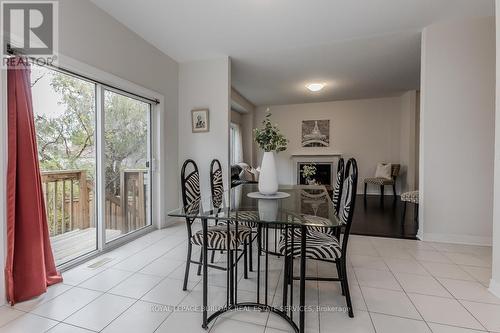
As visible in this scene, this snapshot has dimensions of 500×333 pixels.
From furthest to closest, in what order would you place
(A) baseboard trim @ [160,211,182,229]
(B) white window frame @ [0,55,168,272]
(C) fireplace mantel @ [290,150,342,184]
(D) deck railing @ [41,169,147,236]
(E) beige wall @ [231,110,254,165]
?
(E) beige wall @ [231,110,254,165] → (C) fireplace mantel @ [290,150,342,184] → (A) baseboard trim @ [160,211,182,229] → (D) deck railing @ [41,169,147,236] → (B) white window frame @ [0,55,168,272]

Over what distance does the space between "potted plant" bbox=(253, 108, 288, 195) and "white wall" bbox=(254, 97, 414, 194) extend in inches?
192

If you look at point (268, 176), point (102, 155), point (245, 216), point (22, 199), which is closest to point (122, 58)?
point (102, 155)

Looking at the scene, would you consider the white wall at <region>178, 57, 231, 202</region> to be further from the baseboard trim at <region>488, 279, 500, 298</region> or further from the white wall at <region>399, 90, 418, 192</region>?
the white wall at <region>399, 90, 418, 192</region>

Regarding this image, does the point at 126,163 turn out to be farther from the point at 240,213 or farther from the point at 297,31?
the point at 297,31

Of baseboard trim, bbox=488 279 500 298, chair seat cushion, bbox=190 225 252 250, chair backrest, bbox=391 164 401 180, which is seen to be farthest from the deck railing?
chair backrest, bbox=391 164 401 180

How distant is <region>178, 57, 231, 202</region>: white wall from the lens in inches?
143

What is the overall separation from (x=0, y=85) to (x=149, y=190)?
6.57ft

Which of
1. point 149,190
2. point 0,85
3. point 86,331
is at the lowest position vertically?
point 86,331

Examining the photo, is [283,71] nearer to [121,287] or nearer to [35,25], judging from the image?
[35,25]

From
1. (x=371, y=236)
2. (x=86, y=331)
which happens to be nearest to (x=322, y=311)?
(x=86, y=331)

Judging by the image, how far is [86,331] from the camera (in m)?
1.41

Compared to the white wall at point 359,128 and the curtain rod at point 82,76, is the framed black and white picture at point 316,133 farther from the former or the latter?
the curtain rod at point 82,76

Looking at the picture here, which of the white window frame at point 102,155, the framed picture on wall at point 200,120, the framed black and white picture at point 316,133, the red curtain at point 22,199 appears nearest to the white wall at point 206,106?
the framed picture on wall at point 200,120

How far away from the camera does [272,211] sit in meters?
1.53
